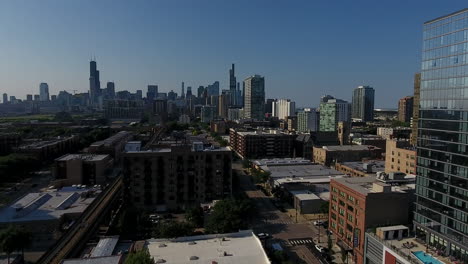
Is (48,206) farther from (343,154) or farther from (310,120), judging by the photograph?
(310,120)

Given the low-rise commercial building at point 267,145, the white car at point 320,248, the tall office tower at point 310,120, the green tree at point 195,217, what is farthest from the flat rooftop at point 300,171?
the tall office tower at point 310,120

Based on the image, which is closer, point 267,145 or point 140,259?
point 140,259

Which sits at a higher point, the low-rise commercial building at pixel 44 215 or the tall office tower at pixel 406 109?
the tall office tower at pixel 406 109

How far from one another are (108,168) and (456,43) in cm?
5784

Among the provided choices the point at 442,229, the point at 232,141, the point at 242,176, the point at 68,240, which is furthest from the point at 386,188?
the point at 232,141

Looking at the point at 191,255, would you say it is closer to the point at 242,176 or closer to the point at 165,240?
the point at 165,240

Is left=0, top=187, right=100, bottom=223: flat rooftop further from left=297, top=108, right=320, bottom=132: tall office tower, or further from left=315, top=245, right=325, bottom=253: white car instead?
left=297, top=108, right=320, bottom=132: tall office tower

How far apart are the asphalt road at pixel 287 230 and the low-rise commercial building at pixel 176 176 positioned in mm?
6646

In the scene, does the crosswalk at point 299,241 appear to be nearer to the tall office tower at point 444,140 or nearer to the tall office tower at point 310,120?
the tall office tower at point 444,140

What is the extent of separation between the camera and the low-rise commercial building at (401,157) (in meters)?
52.7

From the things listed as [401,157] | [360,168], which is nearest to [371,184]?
[401,157]

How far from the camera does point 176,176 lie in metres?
46.3

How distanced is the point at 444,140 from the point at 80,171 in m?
50.6

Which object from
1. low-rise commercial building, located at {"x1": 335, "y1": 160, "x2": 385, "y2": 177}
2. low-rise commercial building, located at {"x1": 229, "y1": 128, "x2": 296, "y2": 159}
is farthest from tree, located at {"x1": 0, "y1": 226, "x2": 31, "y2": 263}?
low-rise commercial building, located at {"x1": 229, "y1": 128, "x2": 296, "y2": 159}
